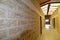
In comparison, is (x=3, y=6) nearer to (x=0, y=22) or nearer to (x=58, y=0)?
(x=0, y=22)

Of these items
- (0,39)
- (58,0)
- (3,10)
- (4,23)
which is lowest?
(0,39)

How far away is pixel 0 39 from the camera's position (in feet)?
2.68

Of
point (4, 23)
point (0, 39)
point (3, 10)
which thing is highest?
point (3, 10)

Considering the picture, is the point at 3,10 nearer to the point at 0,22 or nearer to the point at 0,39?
the point at 0,22

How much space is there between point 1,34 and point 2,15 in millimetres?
163

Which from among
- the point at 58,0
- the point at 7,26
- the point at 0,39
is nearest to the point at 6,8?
the point at 7,26

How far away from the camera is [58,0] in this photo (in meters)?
4.79

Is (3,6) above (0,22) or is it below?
above

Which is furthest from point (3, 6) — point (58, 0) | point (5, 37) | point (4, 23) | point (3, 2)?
point (58, 0)

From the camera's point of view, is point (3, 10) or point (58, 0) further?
point (58, 0)

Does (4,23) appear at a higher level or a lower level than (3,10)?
lower

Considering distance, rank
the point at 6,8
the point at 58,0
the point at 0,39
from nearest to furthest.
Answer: the point at 0,39 → the point at 6,8 → the point at 58,0

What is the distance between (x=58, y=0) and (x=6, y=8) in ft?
13.9

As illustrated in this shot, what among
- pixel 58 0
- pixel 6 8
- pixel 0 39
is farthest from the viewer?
pixel 58 0
